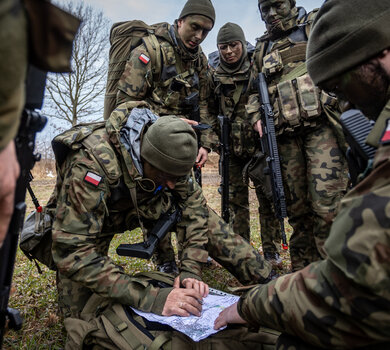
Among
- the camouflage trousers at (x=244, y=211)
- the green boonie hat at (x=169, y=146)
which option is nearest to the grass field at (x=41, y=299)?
the camouflage trousers at (x=244, y=211)

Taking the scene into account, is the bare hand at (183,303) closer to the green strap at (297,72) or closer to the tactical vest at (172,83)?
the tactical vest at (172,83)

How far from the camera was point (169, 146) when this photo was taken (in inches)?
92.0

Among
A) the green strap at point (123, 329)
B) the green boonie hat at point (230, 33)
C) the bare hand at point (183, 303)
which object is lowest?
the green strap at point (123, 329)

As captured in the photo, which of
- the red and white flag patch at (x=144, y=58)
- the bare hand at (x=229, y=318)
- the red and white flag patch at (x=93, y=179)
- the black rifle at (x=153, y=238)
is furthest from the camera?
the red and white flag patch at (x=144, y=58)

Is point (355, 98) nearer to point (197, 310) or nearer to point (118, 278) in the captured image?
point (197, 310)

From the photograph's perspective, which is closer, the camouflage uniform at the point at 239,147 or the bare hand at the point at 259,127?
the bare hand at the point at 259,127

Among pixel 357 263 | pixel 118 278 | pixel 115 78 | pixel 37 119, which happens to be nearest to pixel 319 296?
pixel 357 263

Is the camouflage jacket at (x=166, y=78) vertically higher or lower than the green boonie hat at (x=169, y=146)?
higher

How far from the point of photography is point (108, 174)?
91.4 inches

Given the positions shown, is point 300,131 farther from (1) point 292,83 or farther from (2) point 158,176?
(2) point 158,176

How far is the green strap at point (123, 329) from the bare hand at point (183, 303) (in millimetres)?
257

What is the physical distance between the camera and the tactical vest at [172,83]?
3.77 meters

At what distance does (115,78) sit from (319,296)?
3263 millimetres

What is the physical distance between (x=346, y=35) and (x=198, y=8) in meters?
2.71
